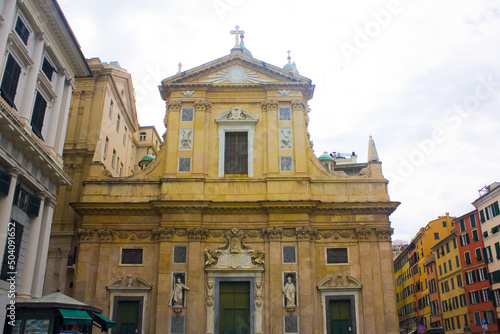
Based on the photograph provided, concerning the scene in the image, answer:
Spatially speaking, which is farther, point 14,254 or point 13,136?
point 14,254

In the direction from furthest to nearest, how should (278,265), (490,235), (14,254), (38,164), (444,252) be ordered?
1. (444,252)
2. (490,235)
3. (278,265)
4. (38,164)
5. (14,254)

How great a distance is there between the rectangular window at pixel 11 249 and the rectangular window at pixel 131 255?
6.46 meters

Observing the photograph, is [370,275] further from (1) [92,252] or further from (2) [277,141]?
(1) [92,252]

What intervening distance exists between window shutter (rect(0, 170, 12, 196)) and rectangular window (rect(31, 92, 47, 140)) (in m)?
3.04

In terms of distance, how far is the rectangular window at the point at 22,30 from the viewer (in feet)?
53.3

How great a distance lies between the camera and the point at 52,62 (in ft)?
64.2

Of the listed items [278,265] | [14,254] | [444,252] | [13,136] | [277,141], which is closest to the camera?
[13,136]

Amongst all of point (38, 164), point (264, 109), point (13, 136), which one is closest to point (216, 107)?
point (264, 109)

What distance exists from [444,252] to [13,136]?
44.0 metres

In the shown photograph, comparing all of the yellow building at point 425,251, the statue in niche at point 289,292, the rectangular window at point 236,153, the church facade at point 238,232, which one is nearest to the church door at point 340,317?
the church facade at point 238,232

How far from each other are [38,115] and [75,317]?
311 inches

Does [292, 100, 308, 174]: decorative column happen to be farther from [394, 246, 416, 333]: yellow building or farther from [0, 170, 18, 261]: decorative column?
[394, 246, 416, 333]: yellow building

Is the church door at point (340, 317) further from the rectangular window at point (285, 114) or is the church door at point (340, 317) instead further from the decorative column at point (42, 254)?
the decorative column at point (42, 254)

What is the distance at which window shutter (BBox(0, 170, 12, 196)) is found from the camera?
49.0 ft
